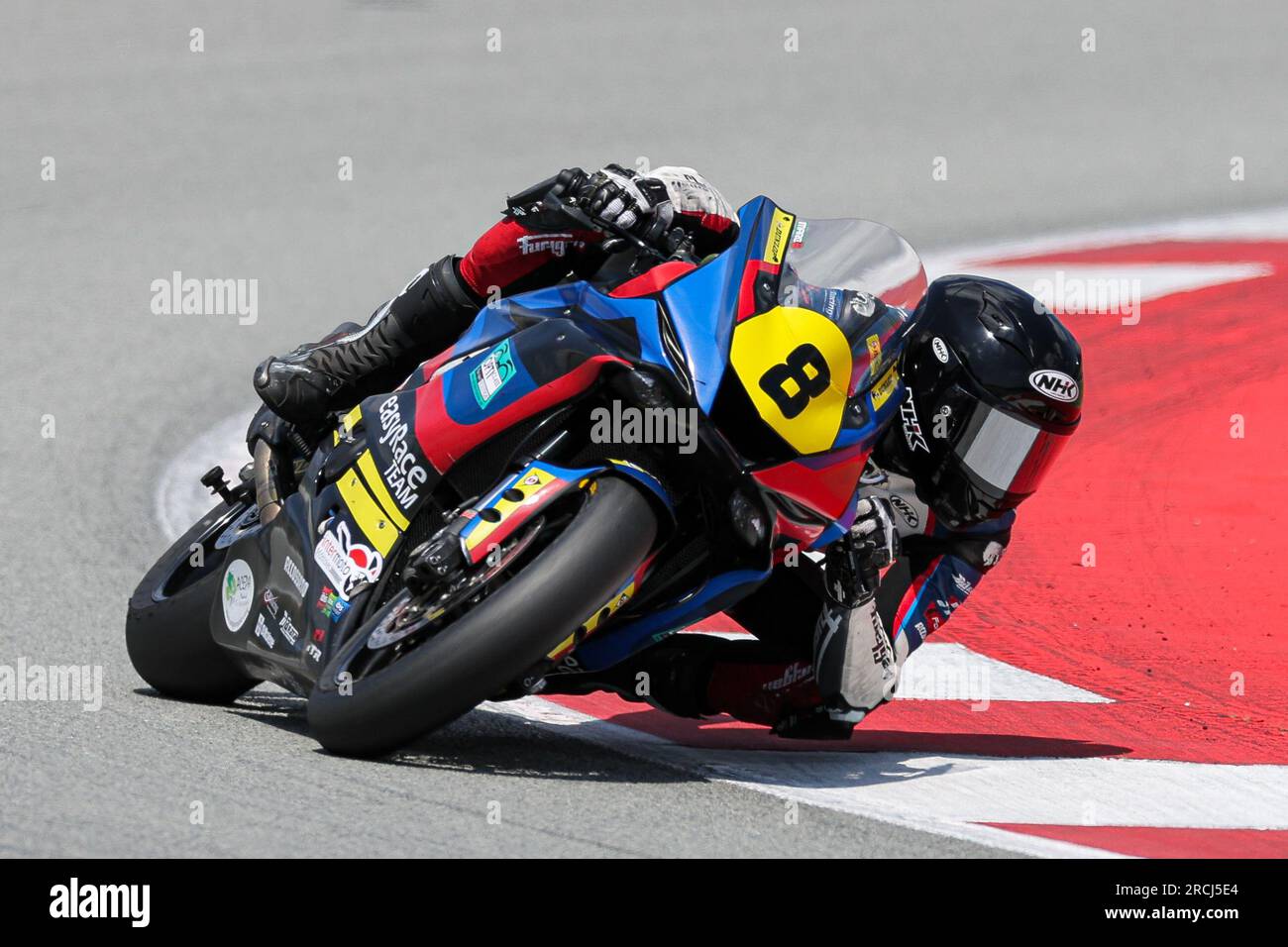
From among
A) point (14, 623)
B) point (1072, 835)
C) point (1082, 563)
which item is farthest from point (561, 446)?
point (1082, 563)

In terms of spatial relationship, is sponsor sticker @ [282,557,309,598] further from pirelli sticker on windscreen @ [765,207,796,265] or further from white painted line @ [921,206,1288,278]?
white painted line @ [921,206,1288,278]

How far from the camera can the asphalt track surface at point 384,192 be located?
3.82 metres

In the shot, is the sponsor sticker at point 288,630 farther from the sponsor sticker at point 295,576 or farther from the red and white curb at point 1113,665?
the red and white curb at point 1113,665

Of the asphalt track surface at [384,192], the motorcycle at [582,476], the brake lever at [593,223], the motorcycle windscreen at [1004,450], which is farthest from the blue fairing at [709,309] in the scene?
the asphalt track surface at [384,192]

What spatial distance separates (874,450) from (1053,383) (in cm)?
50

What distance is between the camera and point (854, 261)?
439 centimetres

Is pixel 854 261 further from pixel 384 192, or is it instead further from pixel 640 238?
pixel 384 192

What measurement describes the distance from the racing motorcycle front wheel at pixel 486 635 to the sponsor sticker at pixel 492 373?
364mm

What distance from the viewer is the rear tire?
4.92 metres

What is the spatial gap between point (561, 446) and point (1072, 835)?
1.45 meters

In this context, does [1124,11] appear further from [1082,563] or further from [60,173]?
[1082,563]

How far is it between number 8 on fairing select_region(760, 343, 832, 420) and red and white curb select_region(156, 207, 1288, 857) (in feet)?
3.03

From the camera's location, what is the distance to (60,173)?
11.4 metres

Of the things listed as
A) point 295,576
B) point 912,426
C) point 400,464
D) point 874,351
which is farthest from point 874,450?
point 295,576
